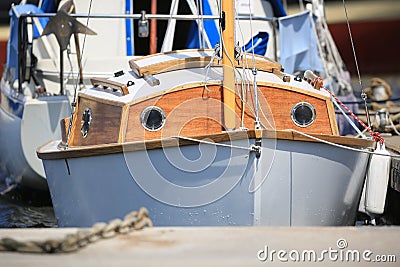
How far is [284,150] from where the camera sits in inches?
252

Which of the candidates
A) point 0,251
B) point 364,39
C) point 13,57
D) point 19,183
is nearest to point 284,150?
point 0,251

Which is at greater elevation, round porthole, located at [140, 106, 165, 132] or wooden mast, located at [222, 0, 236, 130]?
wooden mast, located at [222, 0, 236, 130]

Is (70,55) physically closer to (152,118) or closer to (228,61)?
(152,118)

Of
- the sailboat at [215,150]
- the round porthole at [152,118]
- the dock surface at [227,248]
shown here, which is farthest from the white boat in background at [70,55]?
the dock surface at [227,248]

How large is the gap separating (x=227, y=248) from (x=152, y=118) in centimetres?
238

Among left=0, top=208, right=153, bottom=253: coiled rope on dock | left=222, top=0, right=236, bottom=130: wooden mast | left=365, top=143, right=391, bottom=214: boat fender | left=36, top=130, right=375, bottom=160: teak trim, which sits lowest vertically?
left=365, top=143, right=391, bottom=214: boat fender

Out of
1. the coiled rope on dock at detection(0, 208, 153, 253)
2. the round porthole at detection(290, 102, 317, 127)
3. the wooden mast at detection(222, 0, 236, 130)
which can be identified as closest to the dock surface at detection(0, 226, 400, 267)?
the coiled rope on dock at detection(0, 208, 153, 253)

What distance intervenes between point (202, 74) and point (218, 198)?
1071 millimetres

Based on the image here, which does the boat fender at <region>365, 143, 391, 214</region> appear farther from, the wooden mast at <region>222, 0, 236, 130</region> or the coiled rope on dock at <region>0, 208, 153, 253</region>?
the coiled rope on dock at <region>0, 208, 153, 253</region>

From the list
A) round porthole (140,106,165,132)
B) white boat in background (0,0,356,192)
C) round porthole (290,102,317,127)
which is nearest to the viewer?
round porthole (140,106,165,132)

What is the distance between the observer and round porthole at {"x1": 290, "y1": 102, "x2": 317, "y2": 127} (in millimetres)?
6871

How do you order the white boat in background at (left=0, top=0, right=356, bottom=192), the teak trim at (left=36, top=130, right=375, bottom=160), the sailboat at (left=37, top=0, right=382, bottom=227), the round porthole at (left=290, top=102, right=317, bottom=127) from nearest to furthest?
1. the teak trim at (left=36, top=130, right=375, bottom=160)
2. the sailboat at (left=37, top=0, right=382, bottom=227)
3. the round porthole at (left=290, top=102, right=317, bottom=127)
4. the white boat in background at (left=0, top=0, right=356, bottom=192)

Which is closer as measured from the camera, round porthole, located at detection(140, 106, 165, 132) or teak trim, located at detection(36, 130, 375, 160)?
teak trim, located at detection(36, 130, 375, 160)

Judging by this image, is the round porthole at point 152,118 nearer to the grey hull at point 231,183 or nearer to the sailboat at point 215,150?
the sailboat at point 215,150
